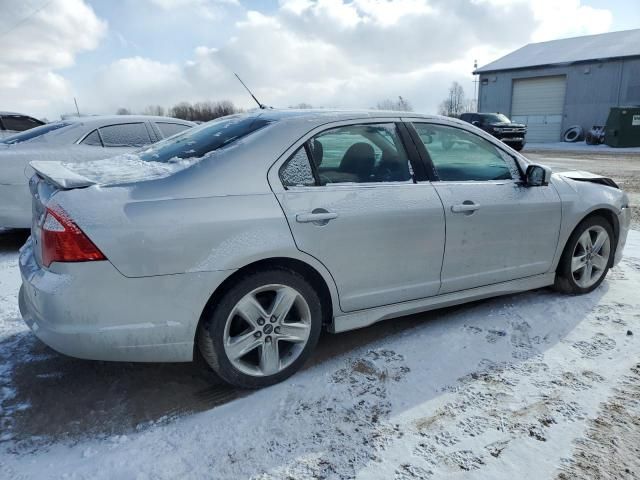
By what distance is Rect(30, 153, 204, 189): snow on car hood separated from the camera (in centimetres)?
252

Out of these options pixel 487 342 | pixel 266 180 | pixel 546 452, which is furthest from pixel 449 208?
pixel 546 452

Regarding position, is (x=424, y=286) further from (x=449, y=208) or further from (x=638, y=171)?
(x=638, y=171)

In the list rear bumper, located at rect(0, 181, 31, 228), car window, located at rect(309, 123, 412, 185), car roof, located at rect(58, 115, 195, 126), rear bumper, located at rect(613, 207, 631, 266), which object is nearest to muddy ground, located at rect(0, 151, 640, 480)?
rear bumper, located at rect(613, 207, 631, 266)

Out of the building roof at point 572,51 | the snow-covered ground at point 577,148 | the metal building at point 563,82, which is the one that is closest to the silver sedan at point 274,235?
the snow-covered ground at point 577,148

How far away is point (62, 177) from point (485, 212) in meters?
2.58

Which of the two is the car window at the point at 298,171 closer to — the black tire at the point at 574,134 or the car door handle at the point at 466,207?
the car door handle at the point at 466,207

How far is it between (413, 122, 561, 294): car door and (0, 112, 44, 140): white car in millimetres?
11010

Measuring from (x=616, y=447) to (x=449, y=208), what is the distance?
1.58 metres

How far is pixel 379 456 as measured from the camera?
222 centimetres

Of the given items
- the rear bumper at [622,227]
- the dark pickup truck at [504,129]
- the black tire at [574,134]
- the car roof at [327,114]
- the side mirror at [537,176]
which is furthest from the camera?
the black tire at [574,134]

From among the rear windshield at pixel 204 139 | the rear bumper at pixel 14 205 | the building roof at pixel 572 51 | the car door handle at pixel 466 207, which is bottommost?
the rear bumper at pixel 14 205

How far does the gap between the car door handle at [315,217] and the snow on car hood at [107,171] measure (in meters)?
0.65

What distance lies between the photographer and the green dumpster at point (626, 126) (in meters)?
24.0

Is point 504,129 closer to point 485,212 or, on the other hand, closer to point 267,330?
point 485,212
